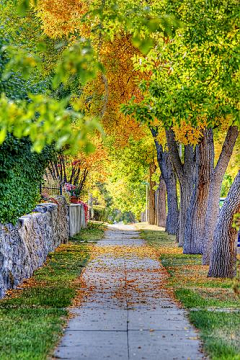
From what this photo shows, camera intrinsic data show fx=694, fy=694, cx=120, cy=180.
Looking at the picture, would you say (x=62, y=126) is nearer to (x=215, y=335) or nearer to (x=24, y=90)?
(x=215, y=335)

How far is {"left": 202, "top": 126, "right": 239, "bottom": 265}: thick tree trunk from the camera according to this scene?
56.6ft

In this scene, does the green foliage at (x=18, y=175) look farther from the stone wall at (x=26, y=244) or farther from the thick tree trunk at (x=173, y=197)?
the thick tree trunk at (x=173, y=197)

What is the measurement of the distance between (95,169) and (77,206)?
173 inches

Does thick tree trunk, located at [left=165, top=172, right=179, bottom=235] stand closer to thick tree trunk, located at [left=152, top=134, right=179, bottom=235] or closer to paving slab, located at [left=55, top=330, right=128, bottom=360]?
thick tree trunk, located at [left=152, top=134, right=179, bottom=235]

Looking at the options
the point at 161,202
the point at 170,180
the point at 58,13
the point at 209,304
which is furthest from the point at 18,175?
the point at 161,202

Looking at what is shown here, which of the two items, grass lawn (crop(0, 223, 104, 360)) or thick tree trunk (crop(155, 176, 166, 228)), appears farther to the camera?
thick tree trunk (crop(155, 176, 166, 228))

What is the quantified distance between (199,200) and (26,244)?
805cm

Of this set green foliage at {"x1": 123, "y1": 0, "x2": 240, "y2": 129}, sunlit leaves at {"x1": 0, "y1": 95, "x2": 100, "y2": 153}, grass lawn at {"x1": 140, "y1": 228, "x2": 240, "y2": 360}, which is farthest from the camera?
green foliage at {"x1": 123, "y1": 0, "x2": 240, "y2": 129}

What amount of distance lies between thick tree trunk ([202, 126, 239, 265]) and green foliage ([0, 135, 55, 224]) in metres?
5.34

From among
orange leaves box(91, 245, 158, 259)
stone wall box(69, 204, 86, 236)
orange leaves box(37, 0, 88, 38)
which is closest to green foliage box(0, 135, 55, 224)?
orange leaves box(37, 0, 88, 38)

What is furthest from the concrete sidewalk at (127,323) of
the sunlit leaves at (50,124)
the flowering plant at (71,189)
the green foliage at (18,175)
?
the flowering plant at (71,189)

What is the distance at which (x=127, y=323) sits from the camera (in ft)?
31.9

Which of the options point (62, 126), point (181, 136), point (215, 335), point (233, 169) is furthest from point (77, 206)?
point (62, 126)

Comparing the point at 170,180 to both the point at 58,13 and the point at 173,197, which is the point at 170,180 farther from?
the point at 58,13
